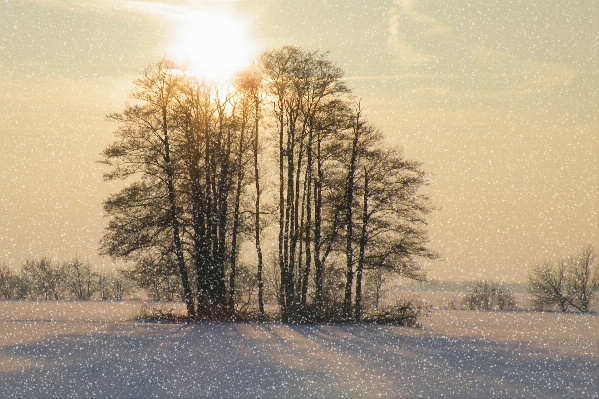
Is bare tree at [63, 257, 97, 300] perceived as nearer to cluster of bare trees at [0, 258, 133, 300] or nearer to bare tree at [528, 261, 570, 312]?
cluster of bare trees at [0, 258, 133, 300]

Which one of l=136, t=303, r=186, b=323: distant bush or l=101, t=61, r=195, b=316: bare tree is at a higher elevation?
l=101, t=61, r=195, b=316: bare tree

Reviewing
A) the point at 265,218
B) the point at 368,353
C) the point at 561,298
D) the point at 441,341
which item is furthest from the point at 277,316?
the point at 561,298

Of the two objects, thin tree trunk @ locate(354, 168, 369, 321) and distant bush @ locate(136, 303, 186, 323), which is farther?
distant bush @ locate(136, 303, 186, 323)

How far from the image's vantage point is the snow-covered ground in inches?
589

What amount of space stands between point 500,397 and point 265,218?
18.9 m

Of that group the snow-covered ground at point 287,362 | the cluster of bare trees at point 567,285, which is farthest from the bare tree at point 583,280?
the snow-covered ground at point 287,362

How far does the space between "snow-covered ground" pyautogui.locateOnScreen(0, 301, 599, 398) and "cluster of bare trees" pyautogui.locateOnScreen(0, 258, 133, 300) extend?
36051 mm

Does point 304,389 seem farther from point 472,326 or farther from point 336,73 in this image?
point 472,326

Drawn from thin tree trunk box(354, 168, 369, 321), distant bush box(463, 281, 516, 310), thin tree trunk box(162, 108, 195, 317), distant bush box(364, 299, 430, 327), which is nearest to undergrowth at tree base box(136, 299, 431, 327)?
distant bush box(364, 299, 430, 327)

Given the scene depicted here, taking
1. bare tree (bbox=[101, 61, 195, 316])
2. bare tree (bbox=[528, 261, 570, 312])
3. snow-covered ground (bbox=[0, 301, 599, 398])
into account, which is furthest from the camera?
bare tree (bbox=[528, 261, 570, 312])

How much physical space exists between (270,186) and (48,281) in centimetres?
4224

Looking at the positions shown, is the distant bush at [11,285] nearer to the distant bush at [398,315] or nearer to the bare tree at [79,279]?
the bare tree at [79,279]

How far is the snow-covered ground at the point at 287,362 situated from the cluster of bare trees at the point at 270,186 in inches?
109

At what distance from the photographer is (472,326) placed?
115 ft
